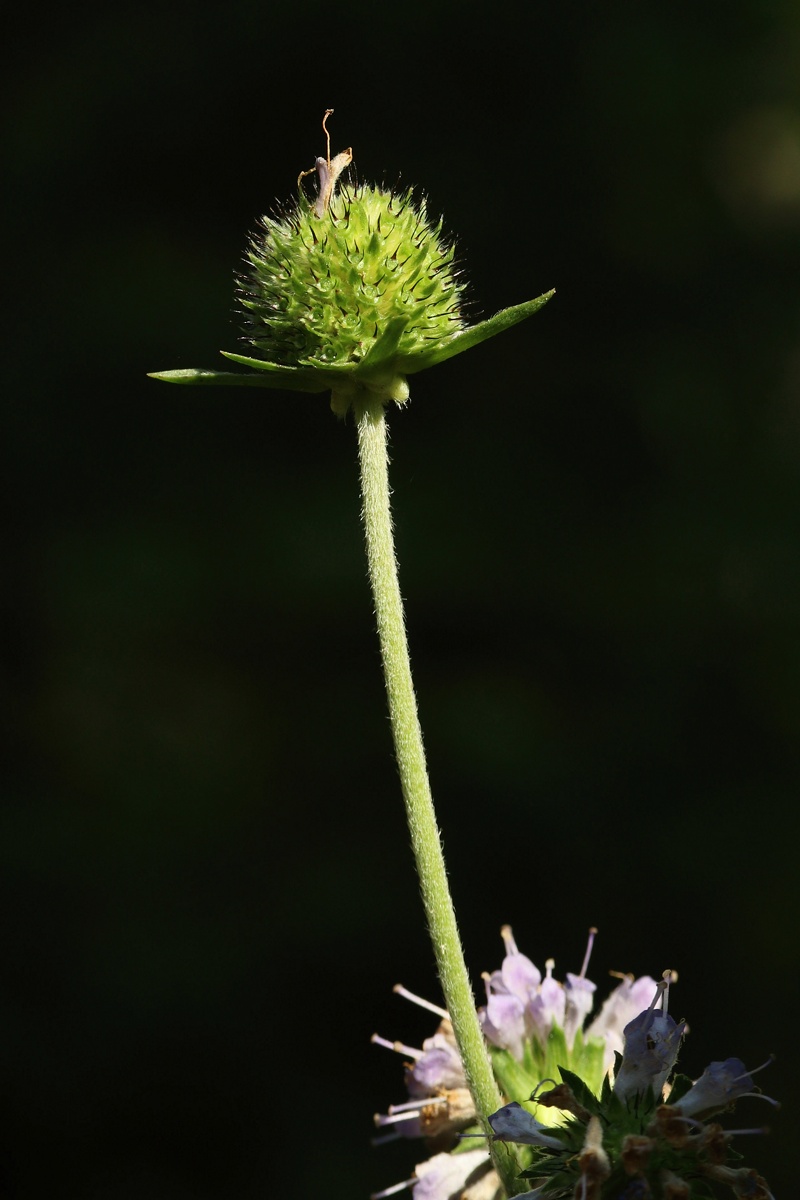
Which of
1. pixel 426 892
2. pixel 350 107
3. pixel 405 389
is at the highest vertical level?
pixel 350 107

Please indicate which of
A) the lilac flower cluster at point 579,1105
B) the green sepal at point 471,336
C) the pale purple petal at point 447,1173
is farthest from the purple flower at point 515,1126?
the green sepal at point 471,336

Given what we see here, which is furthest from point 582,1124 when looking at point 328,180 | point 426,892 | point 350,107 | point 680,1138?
point 350,107

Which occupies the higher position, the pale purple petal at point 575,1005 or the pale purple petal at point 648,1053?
the pale purple petal at point 648,1053

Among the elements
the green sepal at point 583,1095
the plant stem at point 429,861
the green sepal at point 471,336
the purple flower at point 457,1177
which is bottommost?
the purple flower at point 457,1177

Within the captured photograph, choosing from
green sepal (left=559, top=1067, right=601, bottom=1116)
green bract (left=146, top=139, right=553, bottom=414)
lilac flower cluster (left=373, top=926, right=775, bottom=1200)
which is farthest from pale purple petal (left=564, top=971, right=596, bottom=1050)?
green bract (left=146, top=139, right=553, bottom=414)

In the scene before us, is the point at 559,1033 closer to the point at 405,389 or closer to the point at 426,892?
the point at 426,892

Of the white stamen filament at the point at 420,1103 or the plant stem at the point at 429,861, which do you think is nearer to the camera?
the plant stem at the point at 429,861

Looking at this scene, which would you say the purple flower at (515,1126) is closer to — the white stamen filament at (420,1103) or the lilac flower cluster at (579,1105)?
the lilac flower cluster at (579,1105)

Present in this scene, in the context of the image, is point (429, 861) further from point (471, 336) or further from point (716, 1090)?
point (471, 336)
